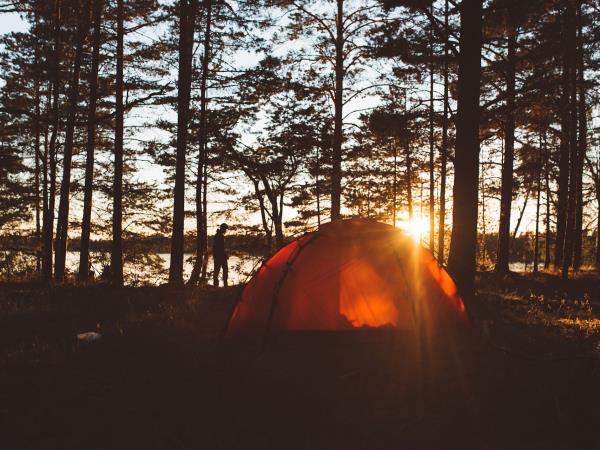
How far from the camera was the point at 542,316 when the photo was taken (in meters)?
9.93

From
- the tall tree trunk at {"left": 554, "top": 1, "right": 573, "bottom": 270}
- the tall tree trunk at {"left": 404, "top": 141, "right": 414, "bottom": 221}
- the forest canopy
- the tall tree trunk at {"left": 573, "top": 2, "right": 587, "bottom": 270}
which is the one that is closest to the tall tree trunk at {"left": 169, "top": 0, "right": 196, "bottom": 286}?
the forest canopy

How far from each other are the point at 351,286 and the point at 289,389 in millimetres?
2380

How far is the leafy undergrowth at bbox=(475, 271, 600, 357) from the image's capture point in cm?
726

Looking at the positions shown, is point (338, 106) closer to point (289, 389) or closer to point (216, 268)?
point (216, 268)

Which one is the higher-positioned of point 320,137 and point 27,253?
point 320,137

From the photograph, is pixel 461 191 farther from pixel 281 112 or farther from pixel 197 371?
pixel 281 112

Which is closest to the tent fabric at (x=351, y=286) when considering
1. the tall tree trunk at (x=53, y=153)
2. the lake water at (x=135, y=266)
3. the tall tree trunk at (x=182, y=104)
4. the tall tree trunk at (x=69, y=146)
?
the tall tree trunk at (x=182, y=104)

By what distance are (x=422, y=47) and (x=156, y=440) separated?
10132 mm

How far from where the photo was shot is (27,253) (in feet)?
66.2

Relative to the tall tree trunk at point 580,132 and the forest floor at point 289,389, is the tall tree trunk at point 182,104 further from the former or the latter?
the tall tree trunk at point 580,132

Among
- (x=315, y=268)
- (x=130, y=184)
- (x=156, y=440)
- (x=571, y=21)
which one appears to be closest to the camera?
(x=156, y=440)

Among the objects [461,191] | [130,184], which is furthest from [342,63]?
[130,184]

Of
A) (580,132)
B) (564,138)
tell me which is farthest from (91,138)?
(580,132)

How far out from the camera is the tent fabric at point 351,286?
22.7 feet
